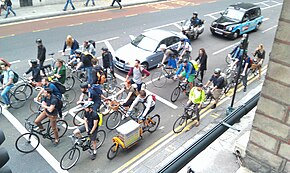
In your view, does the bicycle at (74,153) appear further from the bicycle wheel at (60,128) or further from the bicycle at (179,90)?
the bicycle at (179,90)

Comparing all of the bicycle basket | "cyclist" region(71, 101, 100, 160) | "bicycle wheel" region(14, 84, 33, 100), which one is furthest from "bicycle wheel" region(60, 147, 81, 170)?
"bicycle wheel" region(14, 84, 33, 100)

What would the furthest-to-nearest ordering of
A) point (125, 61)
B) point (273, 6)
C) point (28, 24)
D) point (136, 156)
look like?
1. point (273, 6)
2. point (28, 24)
3. point (125, 61)
4. point (136, 156)

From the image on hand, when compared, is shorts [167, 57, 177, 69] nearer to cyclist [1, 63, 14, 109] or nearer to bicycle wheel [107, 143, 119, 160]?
bicycle wheel [107, 143, 119, 160]

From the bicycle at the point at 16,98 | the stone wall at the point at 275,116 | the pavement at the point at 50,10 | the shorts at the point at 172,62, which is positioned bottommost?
the bicycle at the point at 16,98

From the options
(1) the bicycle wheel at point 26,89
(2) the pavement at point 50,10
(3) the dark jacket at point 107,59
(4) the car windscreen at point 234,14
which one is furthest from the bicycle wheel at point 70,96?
(4) the car windscreen at point 234,14

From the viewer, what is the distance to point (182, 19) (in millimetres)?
24750

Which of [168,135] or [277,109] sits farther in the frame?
[168,135]

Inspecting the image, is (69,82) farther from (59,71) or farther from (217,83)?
(217,83)

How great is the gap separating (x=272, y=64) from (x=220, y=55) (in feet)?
53.3

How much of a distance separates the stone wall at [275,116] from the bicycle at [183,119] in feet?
27.1

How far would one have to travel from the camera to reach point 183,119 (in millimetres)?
11383

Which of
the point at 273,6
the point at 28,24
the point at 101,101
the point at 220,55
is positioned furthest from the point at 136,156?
the point at 273,6

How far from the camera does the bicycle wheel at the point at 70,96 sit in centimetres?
1262

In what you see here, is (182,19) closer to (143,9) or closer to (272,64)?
(143,9)
